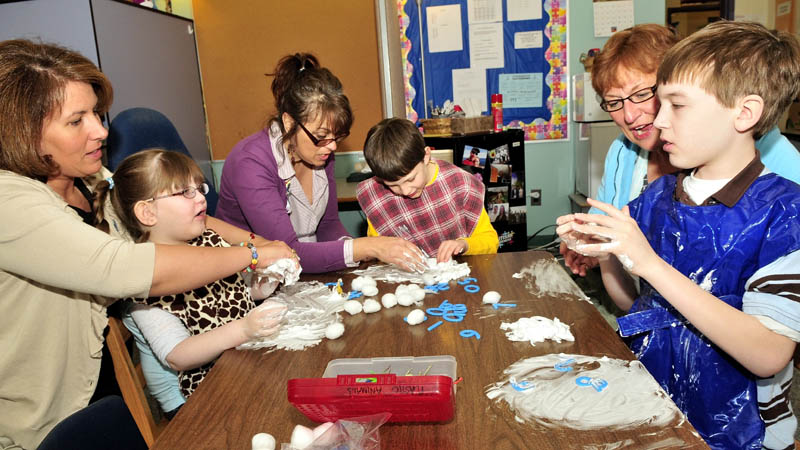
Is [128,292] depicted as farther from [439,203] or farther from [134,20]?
[134,20]

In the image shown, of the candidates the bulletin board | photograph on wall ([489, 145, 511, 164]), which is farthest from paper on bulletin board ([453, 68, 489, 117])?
photograph on wall ([489, 145, 511, 164])

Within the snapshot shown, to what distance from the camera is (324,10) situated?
11.8 feet

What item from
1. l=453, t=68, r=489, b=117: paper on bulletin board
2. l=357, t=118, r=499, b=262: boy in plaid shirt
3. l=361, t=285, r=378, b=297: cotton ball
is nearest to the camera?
l=361, t=285, r=378, b=297: cotton ball

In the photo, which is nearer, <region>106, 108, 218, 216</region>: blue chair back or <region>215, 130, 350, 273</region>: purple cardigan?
<region>215, 130, 350, 273</region>: purple cardigan

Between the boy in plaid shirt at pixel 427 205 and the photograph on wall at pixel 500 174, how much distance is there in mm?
1547

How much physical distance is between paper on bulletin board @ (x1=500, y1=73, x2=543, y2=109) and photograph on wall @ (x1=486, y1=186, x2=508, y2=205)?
37.1 inches

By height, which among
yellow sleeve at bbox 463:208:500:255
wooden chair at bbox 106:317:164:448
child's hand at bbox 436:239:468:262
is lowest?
wooden chair at bbox 106:317:164:448

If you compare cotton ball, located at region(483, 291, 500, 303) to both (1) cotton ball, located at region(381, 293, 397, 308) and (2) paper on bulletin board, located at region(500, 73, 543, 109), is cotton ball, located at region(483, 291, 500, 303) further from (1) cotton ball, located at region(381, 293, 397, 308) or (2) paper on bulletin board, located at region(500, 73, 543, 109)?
(2) paper on bulletin board, located at region(500, 73, 543, 109)

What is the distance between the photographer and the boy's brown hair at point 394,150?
73.5 inches

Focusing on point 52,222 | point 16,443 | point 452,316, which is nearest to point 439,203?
point 452,316

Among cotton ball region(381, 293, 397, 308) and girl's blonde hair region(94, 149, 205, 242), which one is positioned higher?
girl's blonde hair region(94, 149, 205, 242)

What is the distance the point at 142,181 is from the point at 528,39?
355 centimetres

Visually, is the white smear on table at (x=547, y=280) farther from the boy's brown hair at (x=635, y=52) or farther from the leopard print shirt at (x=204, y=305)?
the leopard print shirt at (x=204, y=305)

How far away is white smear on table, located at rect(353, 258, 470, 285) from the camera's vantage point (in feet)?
4.90
